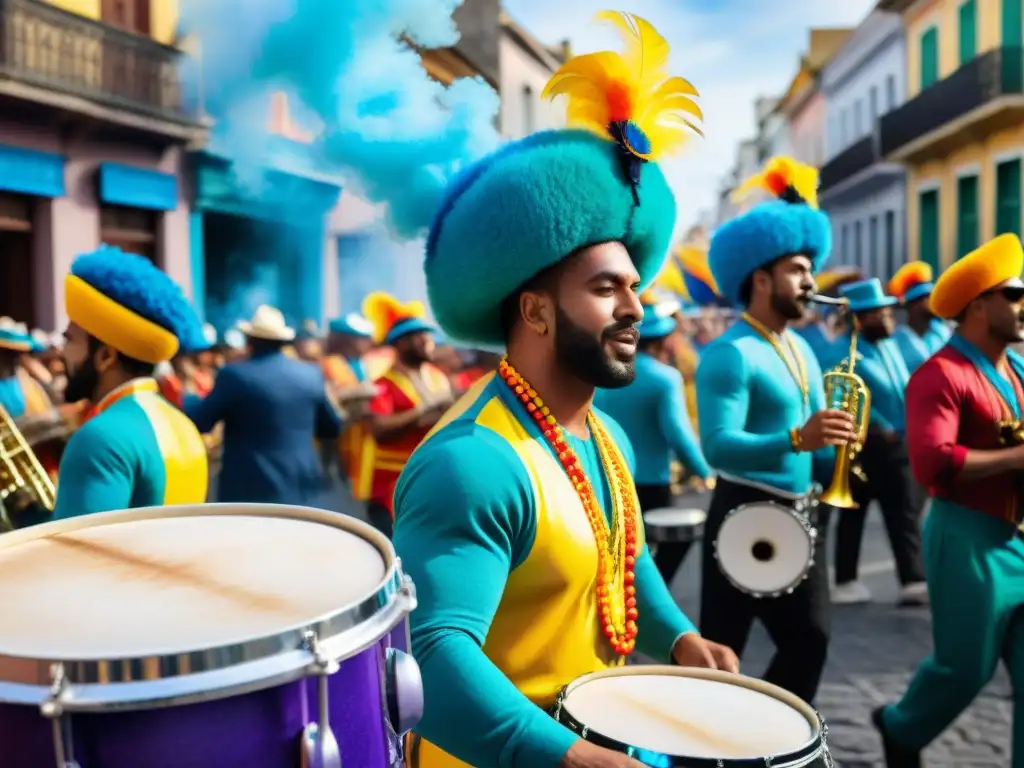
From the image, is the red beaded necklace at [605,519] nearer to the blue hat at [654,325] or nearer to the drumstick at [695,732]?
the drumstick at [695,732]

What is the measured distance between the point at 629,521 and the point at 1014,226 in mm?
21865

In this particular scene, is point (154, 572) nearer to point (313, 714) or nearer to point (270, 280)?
point (313, 714)

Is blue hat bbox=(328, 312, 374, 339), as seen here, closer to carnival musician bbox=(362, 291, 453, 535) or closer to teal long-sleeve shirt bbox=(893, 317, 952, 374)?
carnival musician bbox=(362, 291, 453, 535)

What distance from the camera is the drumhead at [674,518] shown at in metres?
4.96

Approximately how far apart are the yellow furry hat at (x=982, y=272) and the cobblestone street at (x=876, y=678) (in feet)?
5.92

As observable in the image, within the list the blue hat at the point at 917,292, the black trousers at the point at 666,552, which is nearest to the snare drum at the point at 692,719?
the black trousers at the point at 666,552

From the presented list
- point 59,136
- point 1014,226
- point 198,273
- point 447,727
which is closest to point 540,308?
point 447,727

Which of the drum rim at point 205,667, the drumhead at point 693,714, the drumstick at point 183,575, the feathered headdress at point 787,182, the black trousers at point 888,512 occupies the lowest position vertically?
the black trousers at point 888,512

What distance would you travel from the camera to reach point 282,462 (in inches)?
226

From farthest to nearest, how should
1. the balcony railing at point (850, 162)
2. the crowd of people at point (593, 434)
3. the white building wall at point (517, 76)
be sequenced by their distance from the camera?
1. the balcony railing at point (850, 162)
2. the white building wall at point (517, 76)
3. the crowd of people at point (593, 434)

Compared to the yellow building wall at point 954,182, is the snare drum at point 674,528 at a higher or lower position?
lower

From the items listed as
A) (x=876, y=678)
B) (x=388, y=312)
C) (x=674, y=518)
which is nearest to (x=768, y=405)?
(x=674, y=518)

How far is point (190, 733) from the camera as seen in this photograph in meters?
1.34

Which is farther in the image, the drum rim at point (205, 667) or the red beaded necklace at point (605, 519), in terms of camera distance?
the red beaded necklace at point (605, 519)
